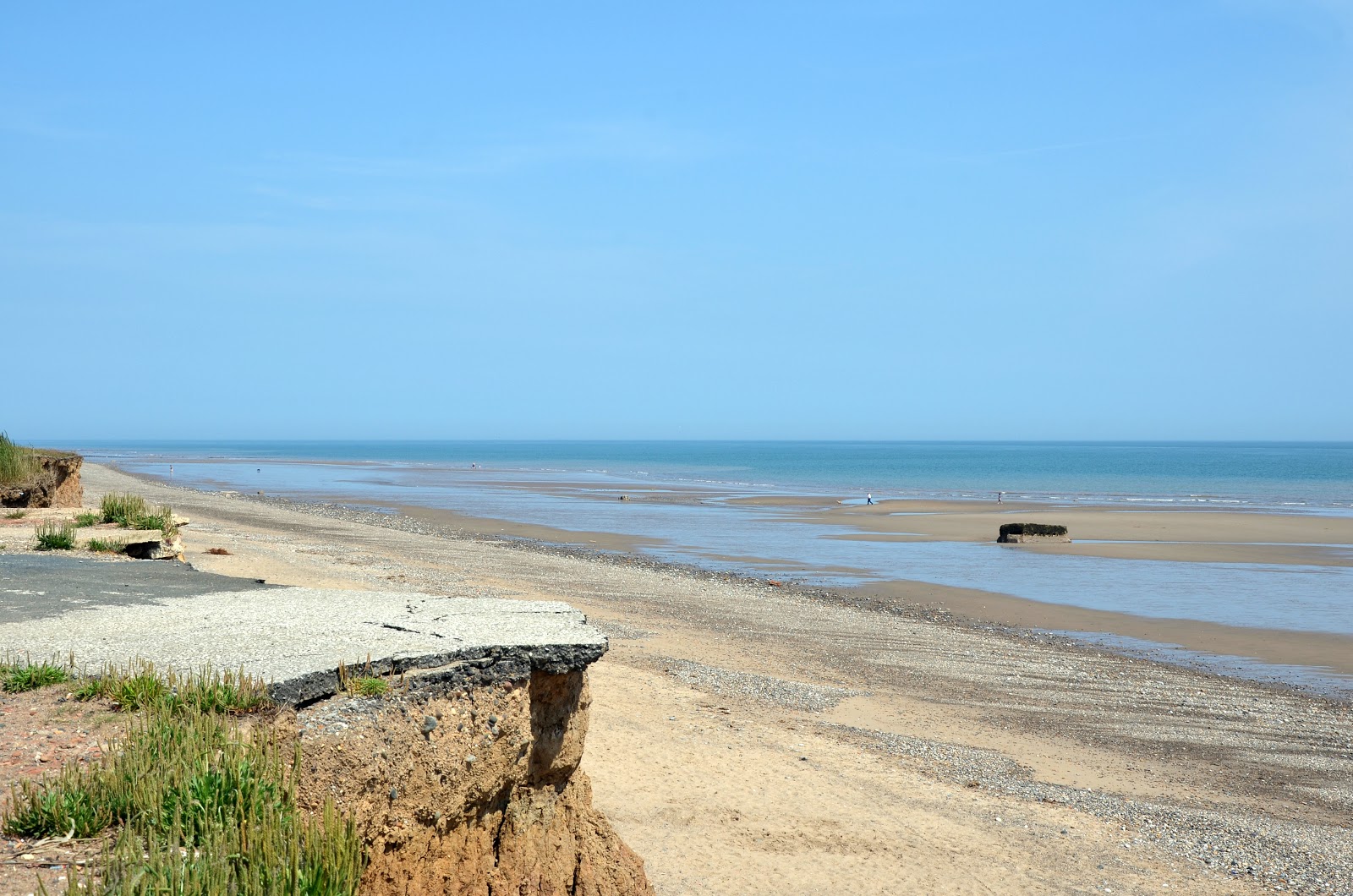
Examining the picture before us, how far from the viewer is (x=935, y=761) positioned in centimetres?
1000

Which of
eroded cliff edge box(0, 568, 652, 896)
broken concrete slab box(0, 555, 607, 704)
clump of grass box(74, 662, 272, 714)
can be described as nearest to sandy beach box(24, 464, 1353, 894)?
eroded cliff edge box(0, 568, 652, 896)

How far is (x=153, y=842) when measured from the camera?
365cm

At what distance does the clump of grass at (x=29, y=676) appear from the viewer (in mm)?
5254

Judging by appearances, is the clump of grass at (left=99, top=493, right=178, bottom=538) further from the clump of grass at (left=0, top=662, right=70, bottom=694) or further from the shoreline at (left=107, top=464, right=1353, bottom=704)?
the shoreline at (left=107, top=464, right=1353, bottom=704)

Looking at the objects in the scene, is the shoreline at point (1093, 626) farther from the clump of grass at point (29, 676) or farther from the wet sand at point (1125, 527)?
the clump of grass at point (29, 676)

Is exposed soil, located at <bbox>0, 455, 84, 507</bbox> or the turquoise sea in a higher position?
exposed soil, located at <bbox>0, 455, 84, 507</bbox>

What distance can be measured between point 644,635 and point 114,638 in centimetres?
989

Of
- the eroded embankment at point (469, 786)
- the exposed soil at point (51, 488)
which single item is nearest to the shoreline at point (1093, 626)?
the eroded embankment at point (469, 786)

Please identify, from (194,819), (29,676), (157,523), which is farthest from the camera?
(157,523)

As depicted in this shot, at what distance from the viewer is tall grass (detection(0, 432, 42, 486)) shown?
57.2 feet

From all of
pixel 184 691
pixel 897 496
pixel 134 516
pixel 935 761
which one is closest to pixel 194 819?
pixel 184 691

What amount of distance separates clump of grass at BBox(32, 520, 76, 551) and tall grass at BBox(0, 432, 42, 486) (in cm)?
620

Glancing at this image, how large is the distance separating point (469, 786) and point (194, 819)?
5.31 feet

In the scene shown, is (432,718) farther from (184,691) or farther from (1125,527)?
(1125,527)
